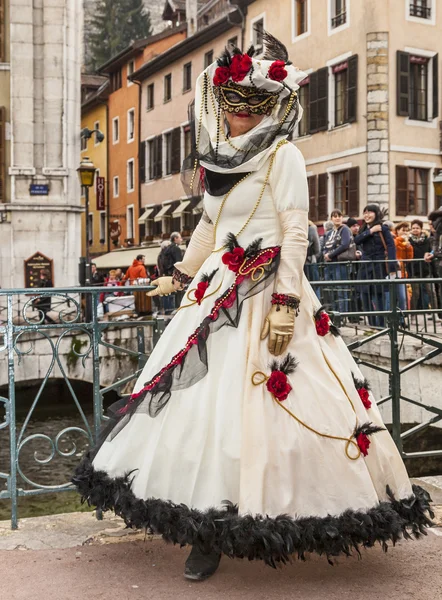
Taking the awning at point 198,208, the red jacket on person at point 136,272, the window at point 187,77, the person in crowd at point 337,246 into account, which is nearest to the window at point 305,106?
the red jacket on person at point 136,272

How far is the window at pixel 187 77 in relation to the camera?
3538 cm

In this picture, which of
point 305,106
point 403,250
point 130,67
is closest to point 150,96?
point 130,67

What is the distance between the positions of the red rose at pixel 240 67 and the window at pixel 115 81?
41.2 m

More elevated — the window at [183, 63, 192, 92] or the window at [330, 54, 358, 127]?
the window at [183, 63, 192, 92]

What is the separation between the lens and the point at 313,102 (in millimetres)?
25438

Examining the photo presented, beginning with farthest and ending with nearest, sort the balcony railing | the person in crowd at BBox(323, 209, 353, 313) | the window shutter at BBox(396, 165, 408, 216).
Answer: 1. the balcony railing
2. the window shutter at BBox(396, 165, 408, 216)
3. the person in crowd at BBox(323, 209, 353, 313)

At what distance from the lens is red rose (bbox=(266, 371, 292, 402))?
10.8 ft

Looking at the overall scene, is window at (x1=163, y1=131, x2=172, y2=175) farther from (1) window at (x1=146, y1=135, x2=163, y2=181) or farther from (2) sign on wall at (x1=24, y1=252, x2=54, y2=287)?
(2) sign on wall at (x1=24, y1=252, x2=54, y2=287)

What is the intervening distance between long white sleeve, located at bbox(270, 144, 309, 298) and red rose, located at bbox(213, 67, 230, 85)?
0.39 m

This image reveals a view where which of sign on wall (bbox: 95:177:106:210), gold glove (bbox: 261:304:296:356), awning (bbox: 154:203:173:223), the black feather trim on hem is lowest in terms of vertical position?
the black feather trim on hem

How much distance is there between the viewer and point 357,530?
125 inches

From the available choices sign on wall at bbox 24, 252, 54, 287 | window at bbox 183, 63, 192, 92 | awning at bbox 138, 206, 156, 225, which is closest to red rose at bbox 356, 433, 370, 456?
sign on wall at bbox 24, 252, 54, 287

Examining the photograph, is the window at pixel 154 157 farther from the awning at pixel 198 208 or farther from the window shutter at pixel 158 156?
the awning at pixel 198 208

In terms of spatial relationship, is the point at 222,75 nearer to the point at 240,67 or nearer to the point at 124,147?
the point at 240,67
